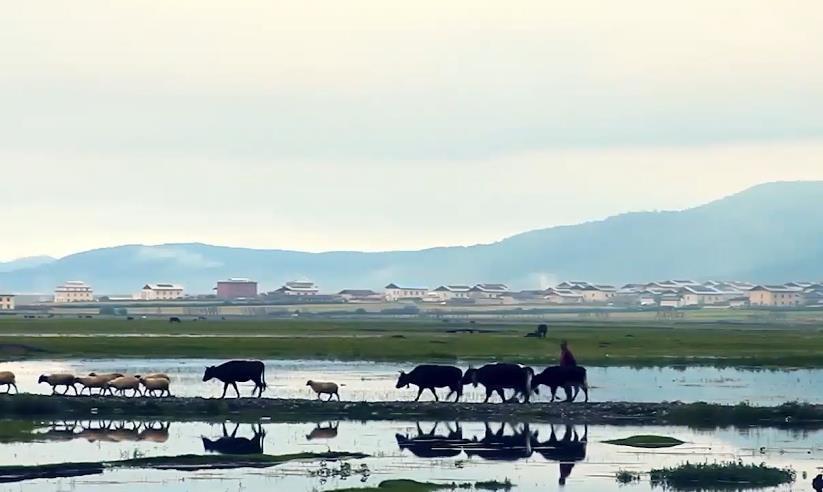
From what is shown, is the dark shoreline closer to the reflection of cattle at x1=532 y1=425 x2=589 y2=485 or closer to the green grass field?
the reflection of cattle at x1=532 y1=425 x2=589 y2=485

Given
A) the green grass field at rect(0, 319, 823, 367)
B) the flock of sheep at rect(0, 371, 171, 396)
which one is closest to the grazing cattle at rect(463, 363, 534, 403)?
the flock of sheep at rect(0, 371, 171, 396)

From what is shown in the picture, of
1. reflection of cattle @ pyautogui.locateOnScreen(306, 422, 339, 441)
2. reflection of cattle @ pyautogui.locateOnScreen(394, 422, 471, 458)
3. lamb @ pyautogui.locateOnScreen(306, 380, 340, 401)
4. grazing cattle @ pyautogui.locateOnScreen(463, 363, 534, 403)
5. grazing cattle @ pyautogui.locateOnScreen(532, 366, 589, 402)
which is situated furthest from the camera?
grazing cattle @ pyautogui.locateOnScreen(532, 366, 589, 402)

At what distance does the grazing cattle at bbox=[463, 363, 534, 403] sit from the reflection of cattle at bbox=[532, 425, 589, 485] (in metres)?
5.99

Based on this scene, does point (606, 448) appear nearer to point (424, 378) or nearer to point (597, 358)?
point (424, 378)

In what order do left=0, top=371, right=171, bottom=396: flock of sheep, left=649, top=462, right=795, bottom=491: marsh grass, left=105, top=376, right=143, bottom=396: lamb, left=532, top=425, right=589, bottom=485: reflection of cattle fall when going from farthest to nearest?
left=105, top=376, right=143, bottom=396: lamb < left=0, top=371, right=171, bottom=396: flock of sheep < left=532, top=425, right=589, bottom=485: reflection of cattle < left=649, top=462, right=795, bottom=491: marsh grass

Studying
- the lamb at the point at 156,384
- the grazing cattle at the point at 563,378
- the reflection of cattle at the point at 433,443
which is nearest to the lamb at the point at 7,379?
the lamb at the point at 156,384

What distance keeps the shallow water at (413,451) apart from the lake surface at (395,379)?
747 cm

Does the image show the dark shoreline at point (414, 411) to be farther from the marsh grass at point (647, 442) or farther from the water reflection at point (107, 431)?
the marsh grass at point (647, 442)

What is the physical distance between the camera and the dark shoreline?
38.6 m

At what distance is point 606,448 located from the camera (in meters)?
33.2

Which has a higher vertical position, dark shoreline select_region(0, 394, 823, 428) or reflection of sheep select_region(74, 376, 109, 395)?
reflection of sheep select_region(74, 376, 109, 395)

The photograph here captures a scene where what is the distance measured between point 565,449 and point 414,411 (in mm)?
7536

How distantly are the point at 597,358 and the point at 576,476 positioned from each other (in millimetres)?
39366

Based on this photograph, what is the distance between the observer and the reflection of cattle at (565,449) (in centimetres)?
3069
